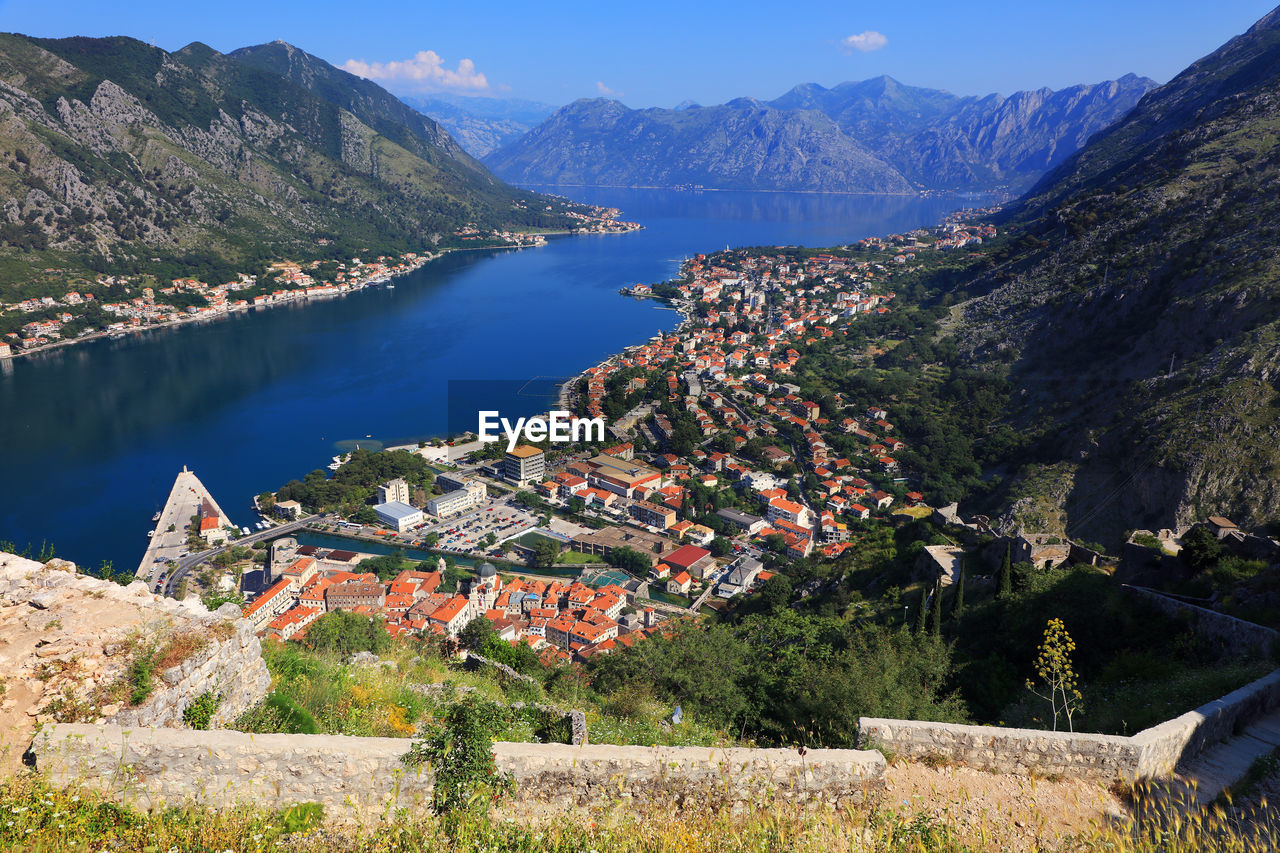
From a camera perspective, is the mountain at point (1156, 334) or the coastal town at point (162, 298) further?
the coastal town at point (162, 298)

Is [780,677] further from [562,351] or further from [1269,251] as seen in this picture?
[562,351]

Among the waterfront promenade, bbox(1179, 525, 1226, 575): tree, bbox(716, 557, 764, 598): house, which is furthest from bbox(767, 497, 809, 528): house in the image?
the waterfront promenade

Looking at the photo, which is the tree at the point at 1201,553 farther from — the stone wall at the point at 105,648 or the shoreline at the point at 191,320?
the shoreline at the point at 191,320

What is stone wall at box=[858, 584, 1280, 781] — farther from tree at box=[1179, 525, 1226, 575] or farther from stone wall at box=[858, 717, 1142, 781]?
tree at box=[1179, 525, 1226, 575]

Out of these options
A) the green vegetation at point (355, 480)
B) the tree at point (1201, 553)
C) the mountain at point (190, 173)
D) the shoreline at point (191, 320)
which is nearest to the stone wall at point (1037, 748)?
the tree at point (1201, 553)

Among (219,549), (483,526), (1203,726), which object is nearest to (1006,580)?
(1203,726)

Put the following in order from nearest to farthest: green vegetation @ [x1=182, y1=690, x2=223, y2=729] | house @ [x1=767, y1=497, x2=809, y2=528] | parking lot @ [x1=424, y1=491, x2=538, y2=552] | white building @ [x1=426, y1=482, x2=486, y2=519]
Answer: green vegetation @ [x1=182, y1=690, x2=223, y2=729] → parking lot @ [x1=424, y1=491, x2=538, y2=552] → house @ [x1=767, y1=497, x2=809, y2=528] → white building @ [x1=426, y1=482, x2=486, y2=519]
